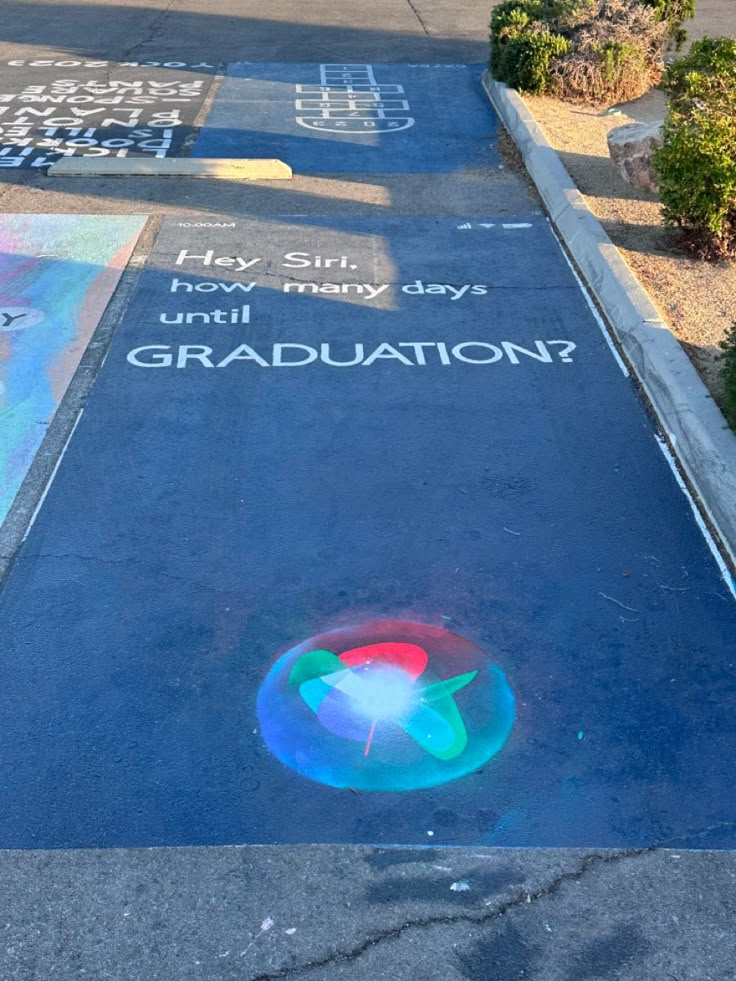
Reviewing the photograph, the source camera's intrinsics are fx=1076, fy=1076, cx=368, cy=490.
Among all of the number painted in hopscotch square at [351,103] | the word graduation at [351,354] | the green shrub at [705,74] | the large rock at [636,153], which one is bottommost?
the number painted in hopscotch square at [351,103]

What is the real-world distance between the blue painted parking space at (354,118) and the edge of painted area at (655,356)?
2037 mm

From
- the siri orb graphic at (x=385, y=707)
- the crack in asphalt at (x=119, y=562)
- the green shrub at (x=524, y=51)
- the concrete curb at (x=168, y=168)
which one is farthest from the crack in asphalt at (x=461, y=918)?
the green shrub at (x=524, y=51)

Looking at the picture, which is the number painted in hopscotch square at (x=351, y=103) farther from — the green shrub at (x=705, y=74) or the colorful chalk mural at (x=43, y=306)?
the colorful chalk mural at (x=43, y=306)

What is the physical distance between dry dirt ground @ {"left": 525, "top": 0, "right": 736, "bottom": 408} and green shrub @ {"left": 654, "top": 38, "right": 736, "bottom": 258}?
0.92 feet

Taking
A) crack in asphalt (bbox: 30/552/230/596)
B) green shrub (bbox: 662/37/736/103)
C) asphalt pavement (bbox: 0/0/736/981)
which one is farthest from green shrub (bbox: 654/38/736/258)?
crack in asphalt (bbox: 30/552/230/596)

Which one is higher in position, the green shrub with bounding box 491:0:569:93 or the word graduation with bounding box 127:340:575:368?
the green shrub with bounding box 491:0:569:93

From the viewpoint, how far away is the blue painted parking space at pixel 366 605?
15.9ft

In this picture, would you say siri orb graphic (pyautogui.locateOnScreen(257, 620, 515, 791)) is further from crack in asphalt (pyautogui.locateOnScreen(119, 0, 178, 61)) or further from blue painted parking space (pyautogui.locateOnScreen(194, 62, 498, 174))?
crack in asphalt (pyautogui.locateOnScreen(119, 0, 178, 61))

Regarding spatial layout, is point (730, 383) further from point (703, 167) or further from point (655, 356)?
point (703, 167)

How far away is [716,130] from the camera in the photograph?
10.5 m

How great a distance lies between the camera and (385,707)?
5367mm

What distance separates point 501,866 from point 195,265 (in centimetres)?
769

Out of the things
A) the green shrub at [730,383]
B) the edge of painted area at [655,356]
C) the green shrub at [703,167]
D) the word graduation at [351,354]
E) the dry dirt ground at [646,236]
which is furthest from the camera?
the green shrub at [703,167]

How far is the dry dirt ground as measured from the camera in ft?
29.8
